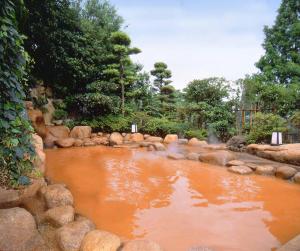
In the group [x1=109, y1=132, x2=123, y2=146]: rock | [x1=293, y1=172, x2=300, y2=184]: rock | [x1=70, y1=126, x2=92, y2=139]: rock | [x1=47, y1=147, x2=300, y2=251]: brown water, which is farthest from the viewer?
[x1=70, y1=126, x2=92, y2=139]: rock

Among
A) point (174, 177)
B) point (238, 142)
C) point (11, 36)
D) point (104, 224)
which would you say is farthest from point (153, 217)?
point (238, 142)

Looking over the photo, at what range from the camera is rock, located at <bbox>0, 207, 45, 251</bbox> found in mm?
2401

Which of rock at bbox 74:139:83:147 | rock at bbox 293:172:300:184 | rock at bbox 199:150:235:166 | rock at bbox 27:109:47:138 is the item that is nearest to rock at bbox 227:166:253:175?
rock at bbox 199:150:235:166

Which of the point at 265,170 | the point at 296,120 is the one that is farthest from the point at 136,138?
→ the point at 265,170

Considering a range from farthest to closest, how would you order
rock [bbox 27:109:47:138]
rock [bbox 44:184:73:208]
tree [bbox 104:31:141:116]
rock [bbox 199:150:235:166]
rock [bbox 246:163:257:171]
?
tree [bbox 104:31:141:116]
rock [bbox 27:109:47:138]
rock [bbox 199:150:235:166]
rock [bbox 246:163:257:171]
rock [bbox 44:184:73:208]

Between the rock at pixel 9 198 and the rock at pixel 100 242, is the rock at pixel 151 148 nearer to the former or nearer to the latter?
the rock at pixel 9 198

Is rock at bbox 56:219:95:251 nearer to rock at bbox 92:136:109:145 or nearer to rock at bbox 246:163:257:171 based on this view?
rock at bbox 246:163:257:171

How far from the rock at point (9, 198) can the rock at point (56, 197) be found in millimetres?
455

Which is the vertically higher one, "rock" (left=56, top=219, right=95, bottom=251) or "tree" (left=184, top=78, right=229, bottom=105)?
"tree" (left=184, top=78, right=229, bottom=105)

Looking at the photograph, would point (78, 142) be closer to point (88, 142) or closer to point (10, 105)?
point (88, 142)

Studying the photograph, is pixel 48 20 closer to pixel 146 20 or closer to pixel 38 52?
pixel 38 52

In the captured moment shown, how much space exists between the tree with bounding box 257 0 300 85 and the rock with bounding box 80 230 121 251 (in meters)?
15.4

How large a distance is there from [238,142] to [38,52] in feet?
33.6

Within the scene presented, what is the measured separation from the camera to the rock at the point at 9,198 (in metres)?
2.79
